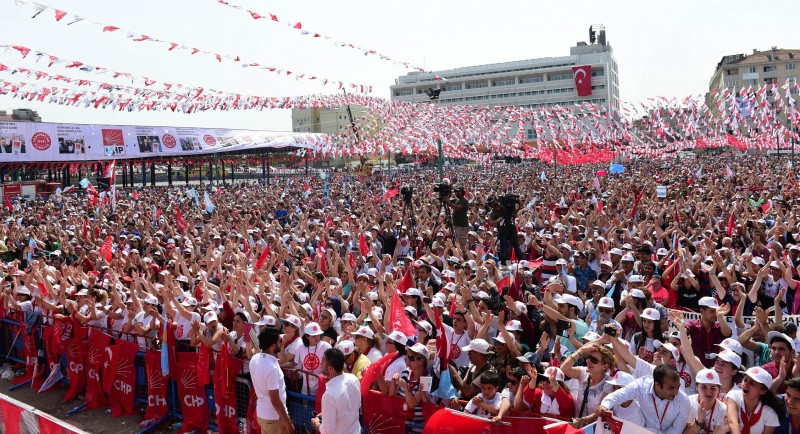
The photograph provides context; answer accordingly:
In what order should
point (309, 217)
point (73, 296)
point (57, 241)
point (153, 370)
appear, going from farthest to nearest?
1. point (309, 217)
2. point (57, 241)
3. point (73, 296)
4. point (153, 370)

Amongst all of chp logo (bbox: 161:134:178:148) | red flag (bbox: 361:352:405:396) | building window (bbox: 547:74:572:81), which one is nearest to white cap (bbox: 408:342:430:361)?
red flag (bbox: 361:352:405:396)

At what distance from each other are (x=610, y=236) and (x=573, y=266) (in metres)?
2.49

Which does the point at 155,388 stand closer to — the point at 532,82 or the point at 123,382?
the point at 123,382

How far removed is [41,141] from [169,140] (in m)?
→ 8.37

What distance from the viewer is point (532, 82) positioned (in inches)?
4200

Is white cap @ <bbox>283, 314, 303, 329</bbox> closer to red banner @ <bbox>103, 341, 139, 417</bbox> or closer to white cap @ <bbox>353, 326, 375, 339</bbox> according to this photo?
white cap @ <bbox>353, 326, 375, 339</bbox>

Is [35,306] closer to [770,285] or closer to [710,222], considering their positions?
[770,285]

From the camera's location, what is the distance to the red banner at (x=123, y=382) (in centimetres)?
770

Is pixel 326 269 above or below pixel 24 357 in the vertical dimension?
above

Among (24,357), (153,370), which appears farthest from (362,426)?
(24,357)

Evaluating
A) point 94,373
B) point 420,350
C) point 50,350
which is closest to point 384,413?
point 420,350

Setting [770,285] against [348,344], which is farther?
[770,285]

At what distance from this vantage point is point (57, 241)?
16.2 m

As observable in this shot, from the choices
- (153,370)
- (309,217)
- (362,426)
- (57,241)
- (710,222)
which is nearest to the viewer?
(362,426)
